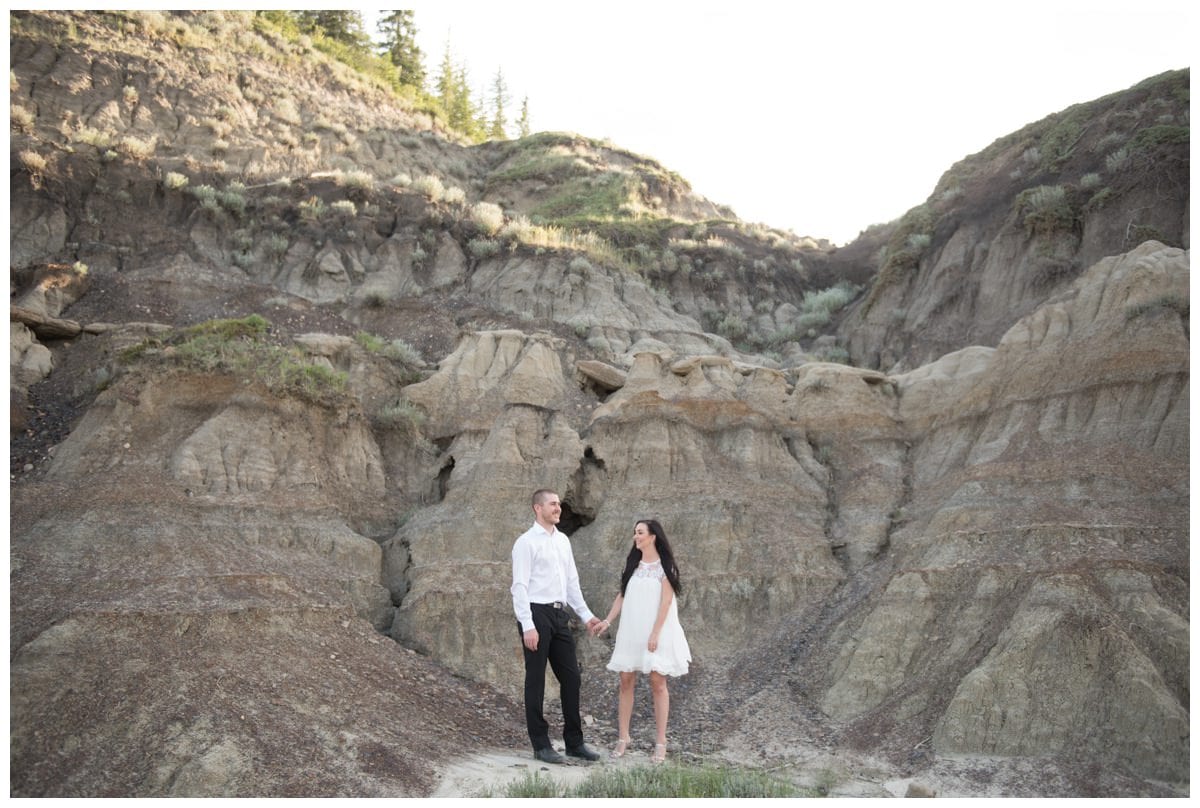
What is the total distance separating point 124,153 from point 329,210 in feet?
17.3

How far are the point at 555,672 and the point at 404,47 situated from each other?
1746 inches

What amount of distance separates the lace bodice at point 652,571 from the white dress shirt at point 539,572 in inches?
28.6

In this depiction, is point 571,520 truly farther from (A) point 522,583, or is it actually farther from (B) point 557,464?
(A) point 522,583

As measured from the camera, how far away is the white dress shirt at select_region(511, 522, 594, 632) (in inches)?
360

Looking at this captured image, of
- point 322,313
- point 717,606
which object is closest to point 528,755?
point 717,606

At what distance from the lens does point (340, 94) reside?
36.3 meters

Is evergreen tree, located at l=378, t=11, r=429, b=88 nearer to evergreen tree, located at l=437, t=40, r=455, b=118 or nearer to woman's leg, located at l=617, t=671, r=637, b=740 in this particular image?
evergreen tree, located at l=437, t=40, r=455, b=118

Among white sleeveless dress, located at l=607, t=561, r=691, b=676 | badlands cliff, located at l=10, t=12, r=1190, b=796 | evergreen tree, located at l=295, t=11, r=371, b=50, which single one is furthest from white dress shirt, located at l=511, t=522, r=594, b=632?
evergreen tree, located at l=295, t=11, r=371, b=50

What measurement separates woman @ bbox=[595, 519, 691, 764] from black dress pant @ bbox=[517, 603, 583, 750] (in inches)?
21.3

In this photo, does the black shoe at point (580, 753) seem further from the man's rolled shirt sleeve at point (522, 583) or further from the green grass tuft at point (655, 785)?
the man's rolled shirt sleeve at point (522, 583)

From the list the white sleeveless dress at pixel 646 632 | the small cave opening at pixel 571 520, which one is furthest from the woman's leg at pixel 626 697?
the small cave opening at pixel 571 520

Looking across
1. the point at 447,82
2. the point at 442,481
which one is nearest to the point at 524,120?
the point at 447,82

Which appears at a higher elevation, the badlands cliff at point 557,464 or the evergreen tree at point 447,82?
the evergreen tree at point 447,82

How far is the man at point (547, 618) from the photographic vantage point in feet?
30.3
